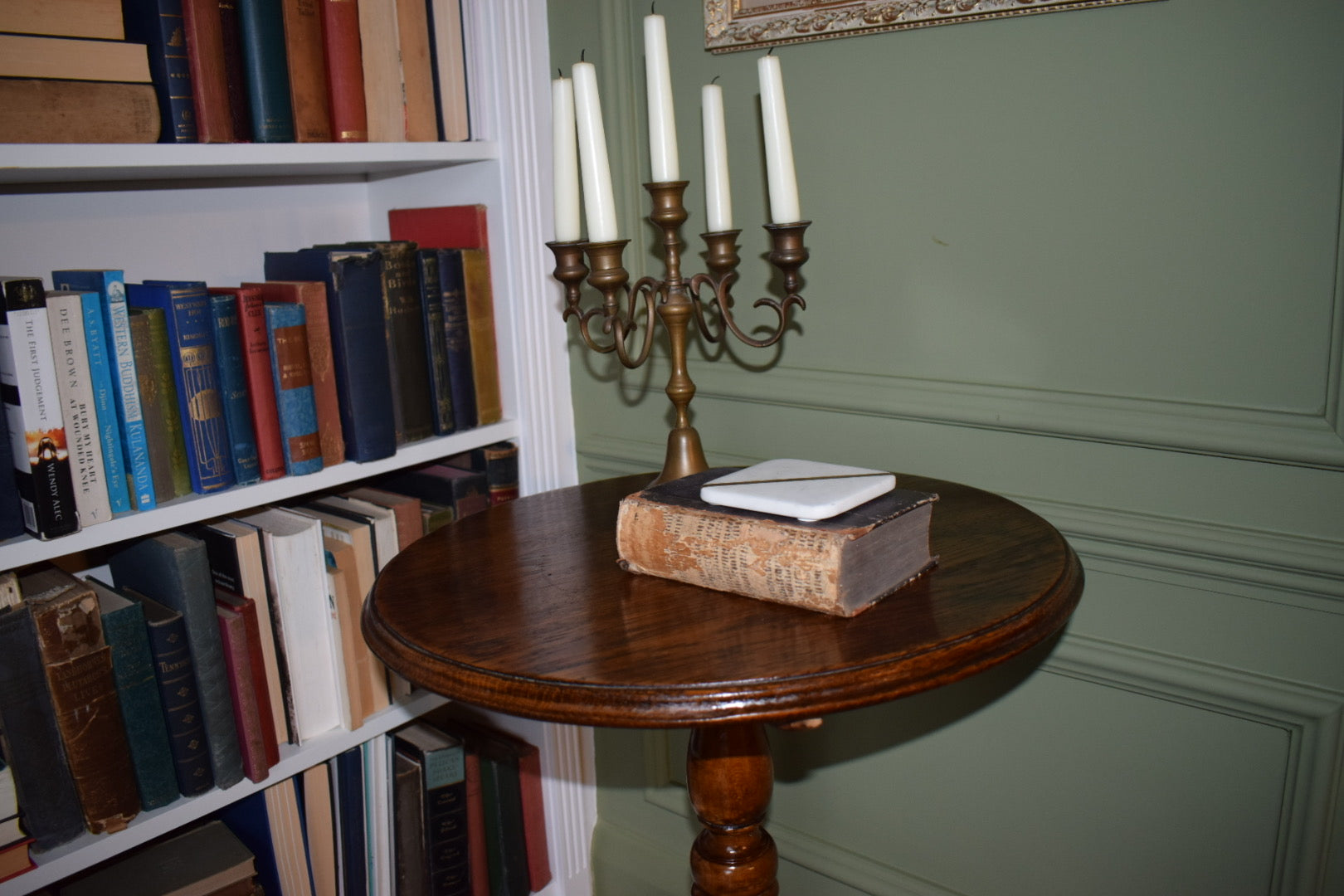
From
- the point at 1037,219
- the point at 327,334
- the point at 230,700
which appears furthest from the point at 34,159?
the point at 1037,219

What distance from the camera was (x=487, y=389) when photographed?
1528 millimetres

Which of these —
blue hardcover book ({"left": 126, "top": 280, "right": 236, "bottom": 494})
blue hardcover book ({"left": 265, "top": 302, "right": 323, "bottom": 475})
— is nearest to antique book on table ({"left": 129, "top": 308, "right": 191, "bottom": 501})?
blue hardcover book ({"left": 126, "top": 280, "right": 236, "bottom": 494})

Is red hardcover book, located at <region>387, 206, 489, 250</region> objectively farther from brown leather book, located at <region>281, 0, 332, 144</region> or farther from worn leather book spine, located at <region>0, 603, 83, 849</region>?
worn leather book spine, located at <region>0, 603, 83, 849</region>

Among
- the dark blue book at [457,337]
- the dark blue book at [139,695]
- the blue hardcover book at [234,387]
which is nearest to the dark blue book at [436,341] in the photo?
the dark blue book at [457,337]

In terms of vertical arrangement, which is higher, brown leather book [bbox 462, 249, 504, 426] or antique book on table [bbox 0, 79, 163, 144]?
antique book on table [bbox 0, 79, 163, 144]

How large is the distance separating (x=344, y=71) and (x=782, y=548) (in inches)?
36.3

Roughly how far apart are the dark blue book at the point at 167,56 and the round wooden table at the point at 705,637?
0.57 m

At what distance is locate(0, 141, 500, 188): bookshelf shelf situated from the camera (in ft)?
3.45

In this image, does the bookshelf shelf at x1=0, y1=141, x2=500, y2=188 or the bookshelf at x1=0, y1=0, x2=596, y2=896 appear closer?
the bookshelf shelf at x1=0, y1=141, x2=500, y2=188

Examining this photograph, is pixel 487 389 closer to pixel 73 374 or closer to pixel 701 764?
pixel 73 374

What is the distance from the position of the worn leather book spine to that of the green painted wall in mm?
875

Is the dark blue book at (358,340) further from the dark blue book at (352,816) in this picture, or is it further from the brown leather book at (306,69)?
the dark blue book at (352,816)

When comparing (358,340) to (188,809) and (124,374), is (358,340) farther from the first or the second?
(188,809)

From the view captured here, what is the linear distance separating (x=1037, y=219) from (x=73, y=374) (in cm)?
107
